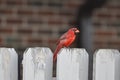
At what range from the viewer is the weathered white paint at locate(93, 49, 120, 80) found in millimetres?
3123

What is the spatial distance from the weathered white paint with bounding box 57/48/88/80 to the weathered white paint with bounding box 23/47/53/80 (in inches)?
2.8

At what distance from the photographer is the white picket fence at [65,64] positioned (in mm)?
3117

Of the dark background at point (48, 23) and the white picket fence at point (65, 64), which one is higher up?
the dark background at point (48, 23)

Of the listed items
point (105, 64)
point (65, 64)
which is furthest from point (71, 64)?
point (105, 64)

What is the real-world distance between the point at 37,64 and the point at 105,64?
1.32ft

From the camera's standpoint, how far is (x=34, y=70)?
3.15m

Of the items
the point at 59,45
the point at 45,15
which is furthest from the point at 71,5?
the point at 59,45

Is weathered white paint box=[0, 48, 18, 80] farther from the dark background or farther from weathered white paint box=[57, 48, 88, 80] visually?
the dark background

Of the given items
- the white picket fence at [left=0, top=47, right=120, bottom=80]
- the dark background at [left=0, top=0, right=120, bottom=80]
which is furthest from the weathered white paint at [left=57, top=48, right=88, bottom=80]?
the dark background at [left=0, top=0, right=120, bottom=80]

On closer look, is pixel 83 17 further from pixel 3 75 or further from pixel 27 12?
pixel 3 75

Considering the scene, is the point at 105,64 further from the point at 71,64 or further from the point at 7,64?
the point at 7,64

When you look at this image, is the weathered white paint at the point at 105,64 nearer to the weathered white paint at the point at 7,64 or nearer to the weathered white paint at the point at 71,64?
the weathered white paint at the point at 71,64

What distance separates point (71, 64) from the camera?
3.12 meters

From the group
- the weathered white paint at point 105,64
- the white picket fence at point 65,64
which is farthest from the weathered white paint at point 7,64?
the weathered white paint at point 105,64
